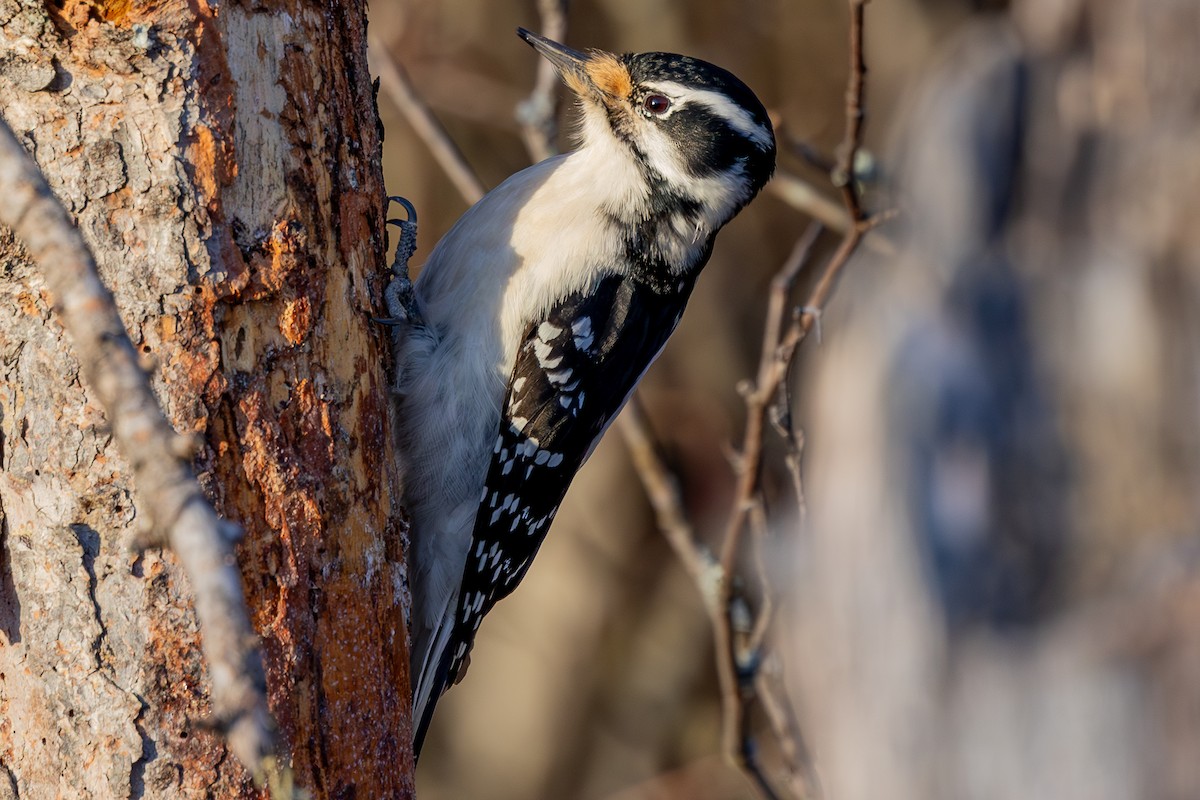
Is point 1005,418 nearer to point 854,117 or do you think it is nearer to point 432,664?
point 854,117

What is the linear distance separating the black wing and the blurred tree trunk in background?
2299mm

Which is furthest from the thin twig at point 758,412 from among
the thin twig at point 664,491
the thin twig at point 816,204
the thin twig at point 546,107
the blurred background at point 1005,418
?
the blurred background at point 1005,418

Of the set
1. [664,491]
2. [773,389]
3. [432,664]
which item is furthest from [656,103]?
[432,664]

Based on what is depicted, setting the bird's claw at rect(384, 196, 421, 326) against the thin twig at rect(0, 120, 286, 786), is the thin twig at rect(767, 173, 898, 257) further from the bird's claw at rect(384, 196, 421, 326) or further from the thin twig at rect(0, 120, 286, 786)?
the thin twig at rect(0, 120, 286, 786)

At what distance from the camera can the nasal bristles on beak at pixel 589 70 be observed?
3.26m

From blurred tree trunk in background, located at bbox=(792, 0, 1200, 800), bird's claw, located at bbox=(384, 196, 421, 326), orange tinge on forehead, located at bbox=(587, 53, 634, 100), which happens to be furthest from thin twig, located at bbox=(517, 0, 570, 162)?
blurred tree trunk in background, located at bbox=(792, 0, 1200, 800)

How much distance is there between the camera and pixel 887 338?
5352mm

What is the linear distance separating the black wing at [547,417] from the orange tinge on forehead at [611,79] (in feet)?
1.77

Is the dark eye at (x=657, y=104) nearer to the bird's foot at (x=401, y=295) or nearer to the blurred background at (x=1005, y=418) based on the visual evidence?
the bird's foot at (x=401, y=295)

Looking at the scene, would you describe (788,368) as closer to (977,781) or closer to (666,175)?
(666,175)

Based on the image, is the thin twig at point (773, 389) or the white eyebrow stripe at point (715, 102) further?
the white eyebrow stripe at point (715, 102)

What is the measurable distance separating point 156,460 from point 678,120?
7.86 feet

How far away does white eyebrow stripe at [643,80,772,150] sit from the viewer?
3188 millimetres

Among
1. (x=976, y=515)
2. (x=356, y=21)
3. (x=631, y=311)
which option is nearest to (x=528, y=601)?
(x=976, y=515)
